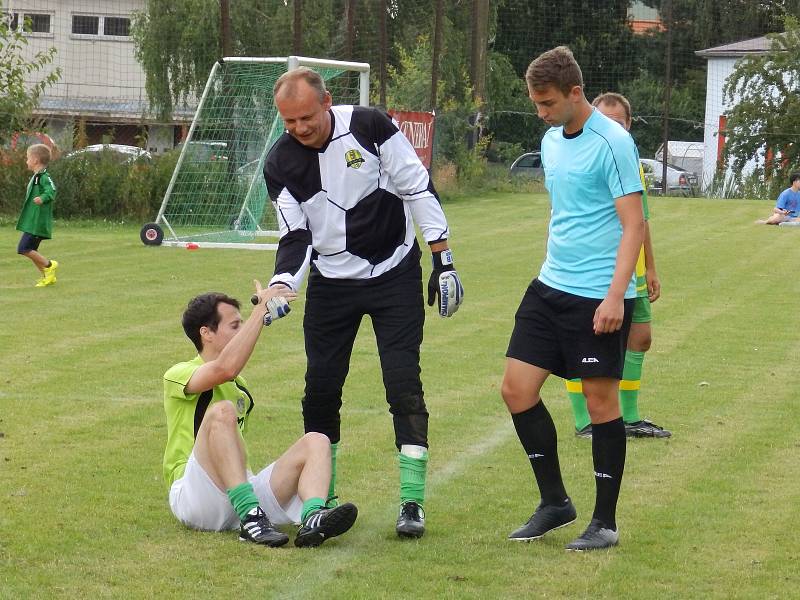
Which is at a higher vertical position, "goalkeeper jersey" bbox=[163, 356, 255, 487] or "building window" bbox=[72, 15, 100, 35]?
"building window" bbox=[72, 15, 100, 35]

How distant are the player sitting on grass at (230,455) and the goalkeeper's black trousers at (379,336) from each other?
0.86 ft

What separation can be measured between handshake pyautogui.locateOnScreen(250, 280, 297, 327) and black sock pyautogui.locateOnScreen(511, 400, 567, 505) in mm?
1039

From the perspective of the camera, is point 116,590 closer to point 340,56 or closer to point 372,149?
point 372,149

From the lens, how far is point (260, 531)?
517cm

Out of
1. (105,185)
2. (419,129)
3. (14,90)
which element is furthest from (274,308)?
(419,129)

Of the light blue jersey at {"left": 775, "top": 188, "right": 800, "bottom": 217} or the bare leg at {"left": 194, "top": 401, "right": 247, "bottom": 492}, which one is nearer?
the bare leg at {"left": 194, "top": 401, "right": 247, "bottom": 492}

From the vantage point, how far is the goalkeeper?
5.38 meters

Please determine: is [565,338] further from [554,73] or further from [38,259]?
[38,259]

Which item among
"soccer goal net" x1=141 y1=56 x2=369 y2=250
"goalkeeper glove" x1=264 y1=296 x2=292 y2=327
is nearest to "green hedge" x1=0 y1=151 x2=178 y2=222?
"soccer goal net" x1=141 y1=56 x2=369 y2=250

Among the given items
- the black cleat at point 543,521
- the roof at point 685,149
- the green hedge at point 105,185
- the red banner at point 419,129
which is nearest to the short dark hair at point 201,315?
the black cleat at point 543,521

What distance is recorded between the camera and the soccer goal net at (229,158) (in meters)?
20.4

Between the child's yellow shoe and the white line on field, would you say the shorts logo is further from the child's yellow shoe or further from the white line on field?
the child's yellow shoe

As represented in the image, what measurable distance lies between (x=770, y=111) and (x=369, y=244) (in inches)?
1223

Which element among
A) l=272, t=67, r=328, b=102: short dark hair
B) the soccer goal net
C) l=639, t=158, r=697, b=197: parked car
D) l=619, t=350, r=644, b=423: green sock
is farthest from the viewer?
l=639, t=158, r=697, b=197: parked car
